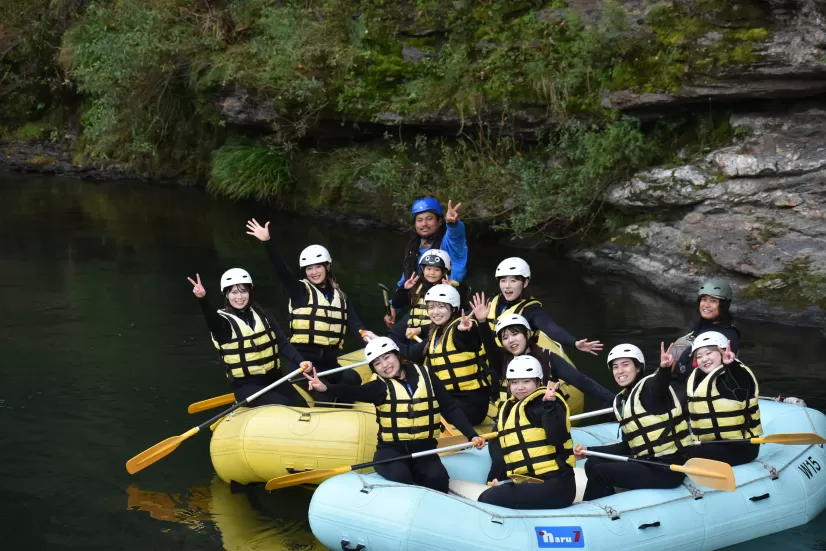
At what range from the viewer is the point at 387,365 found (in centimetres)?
617

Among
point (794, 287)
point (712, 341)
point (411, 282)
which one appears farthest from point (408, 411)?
point (794, 287)

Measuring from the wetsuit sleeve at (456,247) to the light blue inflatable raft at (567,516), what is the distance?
2250mm

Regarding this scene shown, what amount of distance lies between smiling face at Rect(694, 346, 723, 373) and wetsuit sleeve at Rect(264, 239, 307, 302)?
2.92m

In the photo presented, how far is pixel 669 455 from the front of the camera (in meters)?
6.12

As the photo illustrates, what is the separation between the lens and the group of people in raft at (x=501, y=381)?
5.86 meters

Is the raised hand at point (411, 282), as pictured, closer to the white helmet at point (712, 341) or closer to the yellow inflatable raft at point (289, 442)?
the yellow inflatable raft at point (289, 442)

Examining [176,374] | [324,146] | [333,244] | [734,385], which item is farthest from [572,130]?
[734,385]

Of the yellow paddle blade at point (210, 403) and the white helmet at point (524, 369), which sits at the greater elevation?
the white helmet at point (524, 369)

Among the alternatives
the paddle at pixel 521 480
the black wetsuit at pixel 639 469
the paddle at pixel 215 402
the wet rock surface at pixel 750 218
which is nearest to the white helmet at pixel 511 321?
the black wetsuit at pixel 639 469

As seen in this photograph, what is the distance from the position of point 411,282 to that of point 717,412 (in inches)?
105

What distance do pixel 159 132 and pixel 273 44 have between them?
3.91m

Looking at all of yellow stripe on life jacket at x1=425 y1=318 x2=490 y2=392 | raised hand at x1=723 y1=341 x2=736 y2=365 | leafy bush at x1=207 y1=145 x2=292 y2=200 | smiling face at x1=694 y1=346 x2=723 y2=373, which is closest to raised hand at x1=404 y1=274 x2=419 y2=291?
yellow stripe on life jacket at x1=425 y1=318 x2=490 y2=392

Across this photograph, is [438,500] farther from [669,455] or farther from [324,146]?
[324,146]

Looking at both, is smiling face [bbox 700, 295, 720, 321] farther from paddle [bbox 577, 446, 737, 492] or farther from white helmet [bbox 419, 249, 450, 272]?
white helmet [bbox 419, 249, 450, 272]
